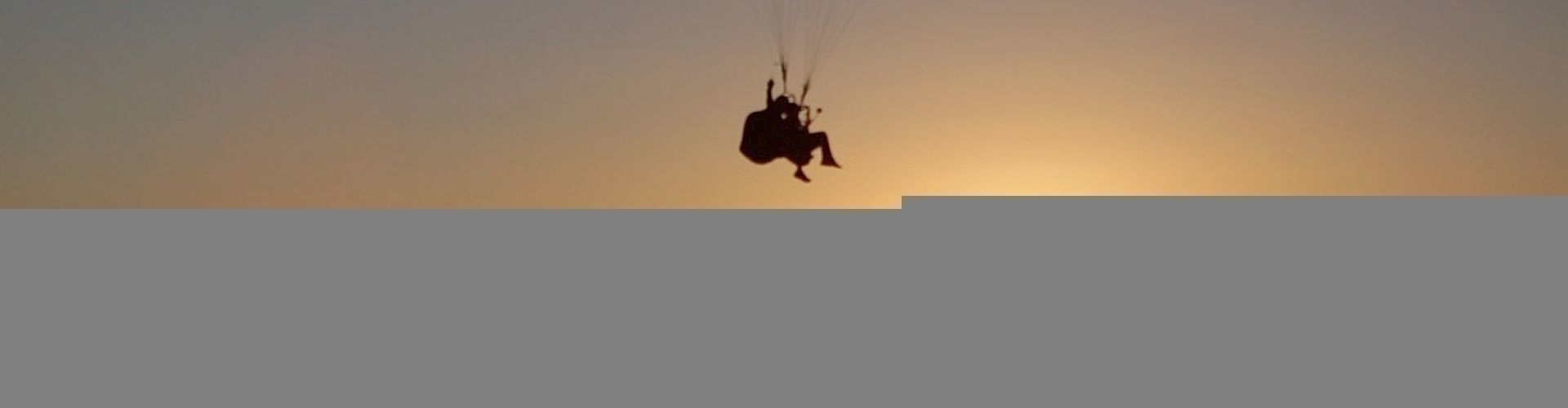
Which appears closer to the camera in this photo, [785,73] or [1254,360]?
[1254,360]

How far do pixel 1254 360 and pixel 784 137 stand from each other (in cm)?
474

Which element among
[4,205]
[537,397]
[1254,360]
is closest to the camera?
[1254,360]

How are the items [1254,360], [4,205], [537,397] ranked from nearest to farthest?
1. [1254,360]
2. [537,397]
3. [4,205]

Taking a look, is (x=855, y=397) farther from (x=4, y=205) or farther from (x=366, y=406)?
(x=4, y=205)

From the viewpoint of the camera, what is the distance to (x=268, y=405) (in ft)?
57.9

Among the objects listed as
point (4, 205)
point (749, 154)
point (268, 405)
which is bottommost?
point (268, 405)

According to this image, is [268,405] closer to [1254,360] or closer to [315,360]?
[315,360]

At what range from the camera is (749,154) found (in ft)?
62.0

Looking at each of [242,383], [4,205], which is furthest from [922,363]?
[4,205]

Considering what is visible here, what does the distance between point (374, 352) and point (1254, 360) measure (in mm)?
7620

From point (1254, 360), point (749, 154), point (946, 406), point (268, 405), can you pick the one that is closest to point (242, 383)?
point (268, 405)

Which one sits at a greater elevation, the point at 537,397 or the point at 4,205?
the point at 4,205

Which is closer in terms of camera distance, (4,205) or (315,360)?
(315,360)

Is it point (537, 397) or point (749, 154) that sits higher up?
point (749, 154)
